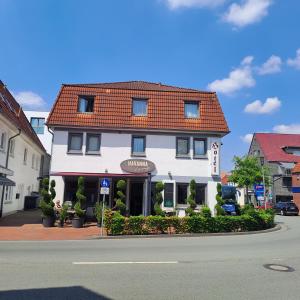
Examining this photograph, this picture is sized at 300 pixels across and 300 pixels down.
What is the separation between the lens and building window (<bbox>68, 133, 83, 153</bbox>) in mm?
24203

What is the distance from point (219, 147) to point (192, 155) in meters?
1.93

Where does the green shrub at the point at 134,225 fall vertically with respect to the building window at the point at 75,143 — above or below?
below

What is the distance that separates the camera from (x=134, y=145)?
81.7 ft

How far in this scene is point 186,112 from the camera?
26.1 metres

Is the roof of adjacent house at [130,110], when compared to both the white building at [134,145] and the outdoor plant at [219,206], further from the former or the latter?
the outdoor plant at [219,206]

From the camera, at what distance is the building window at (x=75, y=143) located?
24203mm

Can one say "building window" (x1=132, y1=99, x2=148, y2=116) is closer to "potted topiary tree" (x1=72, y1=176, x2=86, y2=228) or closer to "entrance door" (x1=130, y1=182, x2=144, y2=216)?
"entrance door" (x1=130, y1=182, x2=144, y2=216)

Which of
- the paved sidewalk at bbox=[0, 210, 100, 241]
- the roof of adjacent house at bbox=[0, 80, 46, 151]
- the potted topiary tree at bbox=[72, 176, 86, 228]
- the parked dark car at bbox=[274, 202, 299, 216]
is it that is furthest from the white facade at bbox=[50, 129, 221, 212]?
the parked dark car at bbox=[274, 202, 299, 216]

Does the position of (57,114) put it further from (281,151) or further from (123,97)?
(281,151)

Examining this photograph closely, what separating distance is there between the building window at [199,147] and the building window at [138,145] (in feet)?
11.5

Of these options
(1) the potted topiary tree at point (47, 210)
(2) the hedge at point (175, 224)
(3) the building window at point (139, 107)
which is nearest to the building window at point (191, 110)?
(3) the building window at point (139, 107)

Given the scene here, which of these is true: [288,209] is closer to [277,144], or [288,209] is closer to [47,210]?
[277,144]

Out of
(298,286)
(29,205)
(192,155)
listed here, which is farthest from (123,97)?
(298,286)

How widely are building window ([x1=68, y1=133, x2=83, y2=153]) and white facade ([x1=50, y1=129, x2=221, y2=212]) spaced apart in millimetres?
223
